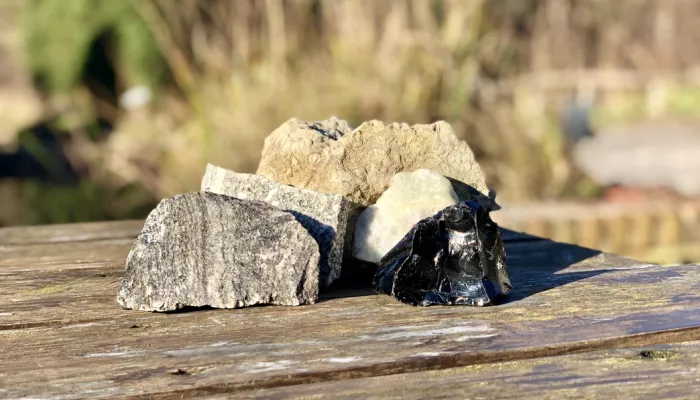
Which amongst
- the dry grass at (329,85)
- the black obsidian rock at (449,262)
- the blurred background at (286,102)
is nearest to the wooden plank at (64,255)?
the black obsidian rock at (449,262)

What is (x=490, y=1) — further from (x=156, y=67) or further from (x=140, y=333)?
(x=140, y=333)

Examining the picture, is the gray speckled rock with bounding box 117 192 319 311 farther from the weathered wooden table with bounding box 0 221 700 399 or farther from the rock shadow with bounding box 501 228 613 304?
the rock shadow with bounding box 501 228 613 304

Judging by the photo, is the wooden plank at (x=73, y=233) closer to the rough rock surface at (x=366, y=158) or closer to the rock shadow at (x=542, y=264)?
the rock shadow at (x=542, y=264)

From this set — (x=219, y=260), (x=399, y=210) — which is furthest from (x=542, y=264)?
(x=219, y=260)

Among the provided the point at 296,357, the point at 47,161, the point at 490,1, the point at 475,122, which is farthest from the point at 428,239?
the point at 490,1

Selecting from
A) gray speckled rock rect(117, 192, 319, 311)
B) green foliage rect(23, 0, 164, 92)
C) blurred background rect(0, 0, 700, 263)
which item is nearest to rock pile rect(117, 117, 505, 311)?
gray speckled rock rect(117, 192, 319, 311)

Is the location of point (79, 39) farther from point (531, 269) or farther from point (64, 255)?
point (531, 269)

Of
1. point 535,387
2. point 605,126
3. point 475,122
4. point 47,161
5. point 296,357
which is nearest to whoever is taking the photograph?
point 535,387

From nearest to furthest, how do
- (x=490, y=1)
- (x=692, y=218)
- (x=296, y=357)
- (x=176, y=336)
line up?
1. (x=296, y=357)
2. (x=176, y=336)
3. (x=692, y=218)
4. (x=490, y=1)

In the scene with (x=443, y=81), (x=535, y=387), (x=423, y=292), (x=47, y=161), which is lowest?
(x=535, y=387)
